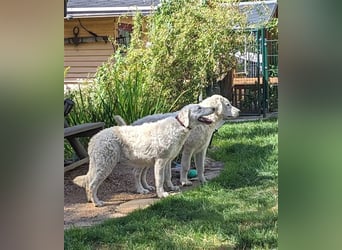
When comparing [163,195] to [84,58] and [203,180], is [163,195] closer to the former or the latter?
[203,180]

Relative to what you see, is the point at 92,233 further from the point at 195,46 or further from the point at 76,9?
the point at 76,9

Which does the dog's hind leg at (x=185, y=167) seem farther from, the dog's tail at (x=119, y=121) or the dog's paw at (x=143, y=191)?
the dog's tail at (x=119, y=121)

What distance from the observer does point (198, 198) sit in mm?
3240

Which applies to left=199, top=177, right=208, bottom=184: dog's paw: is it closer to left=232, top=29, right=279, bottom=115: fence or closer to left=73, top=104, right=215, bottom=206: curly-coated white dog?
left=73, top=104, right=215, bottom=206: curly-coated white dog

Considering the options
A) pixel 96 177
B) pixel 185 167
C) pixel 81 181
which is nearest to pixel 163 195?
pixel 185 167

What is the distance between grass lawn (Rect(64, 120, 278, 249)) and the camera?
8.83 ft

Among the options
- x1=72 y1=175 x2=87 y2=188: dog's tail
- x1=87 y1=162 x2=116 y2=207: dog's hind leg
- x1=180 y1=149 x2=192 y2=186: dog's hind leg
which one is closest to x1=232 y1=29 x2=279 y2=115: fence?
x1=180 y1=149 x2=192 y2=186: dog's hind leg

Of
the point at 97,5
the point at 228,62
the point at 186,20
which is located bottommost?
the point at 228,62

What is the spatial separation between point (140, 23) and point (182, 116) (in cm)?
129

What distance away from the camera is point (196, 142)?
3.50 meters

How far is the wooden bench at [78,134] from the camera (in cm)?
335

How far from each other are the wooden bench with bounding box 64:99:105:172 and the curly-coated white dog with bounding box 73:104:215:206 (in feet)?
0.65

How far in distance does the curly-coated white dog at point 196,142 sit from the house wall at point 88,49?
0.87 m
